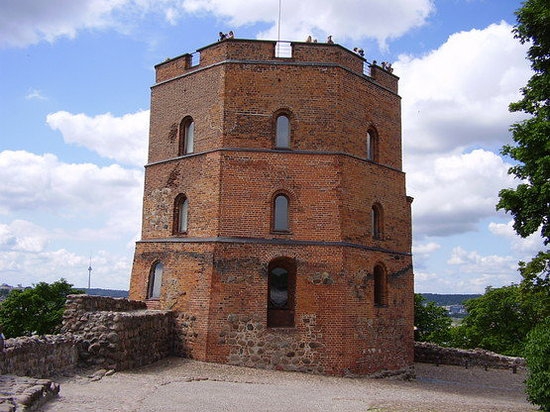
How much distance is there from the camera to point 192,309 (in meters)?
16.3

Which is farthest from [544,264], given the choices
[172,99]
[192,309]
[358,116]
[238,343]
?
[172,99]

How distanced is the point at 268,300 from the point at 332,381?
3223mm

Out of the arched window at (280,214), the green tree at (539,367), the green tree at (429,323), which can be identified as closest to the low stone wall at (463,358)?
the arched window at (280,214)

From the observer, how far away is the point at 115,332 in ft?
44.6

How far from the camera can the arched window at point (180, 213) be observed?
18.0 meters

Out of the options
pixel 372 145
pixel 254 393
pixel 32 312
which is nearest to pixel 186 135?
pixel 372 145

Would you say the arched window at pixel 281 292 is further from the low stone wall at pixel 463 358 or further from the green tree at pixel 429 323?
the green tree at pixel 429 323

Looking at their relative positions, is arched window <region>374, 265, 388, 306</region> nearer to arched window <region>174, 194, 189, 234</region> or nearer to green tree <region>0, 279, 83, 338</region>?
arched window <region>174, 194, 189, 234</region>

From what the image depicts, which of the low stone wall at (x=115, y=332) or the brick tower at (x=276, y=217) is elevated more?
the brick tower at (x=276, y=217)

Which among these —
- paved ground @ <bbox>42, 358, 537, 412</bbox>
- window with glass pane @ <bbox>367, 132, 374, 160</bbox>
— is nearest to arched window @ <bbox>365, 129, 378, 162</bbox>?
window with glass pane @ <bbox>367, 132, 374, 160</bbox>

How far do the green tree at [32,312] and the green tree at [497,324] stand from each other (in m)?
24.2

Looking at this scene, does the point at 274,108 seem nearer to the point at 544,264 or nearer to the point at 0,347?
the point at 544,264

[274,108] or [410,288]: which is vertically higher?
[274,108]

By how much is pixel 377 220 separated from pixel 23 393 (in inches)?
509
